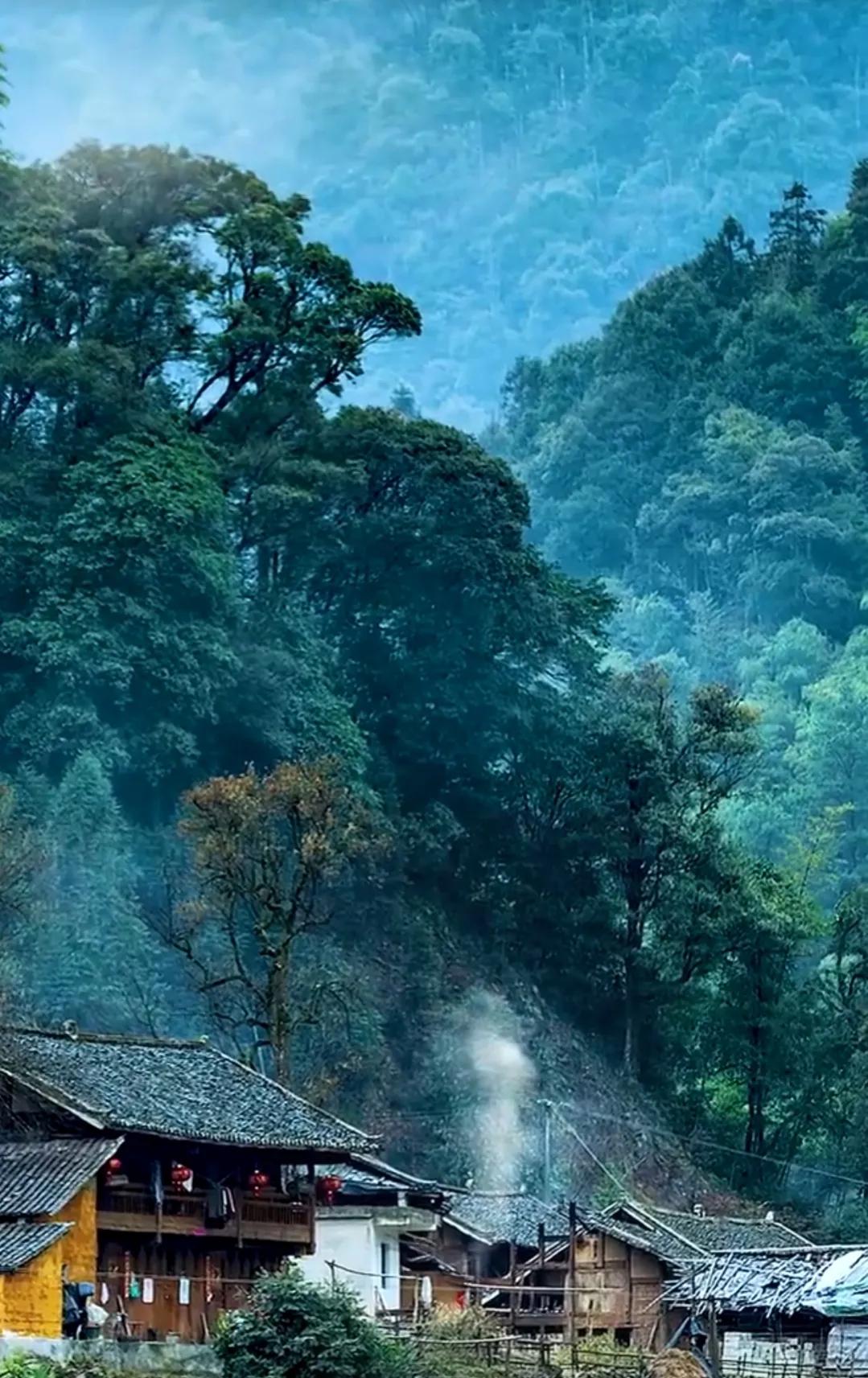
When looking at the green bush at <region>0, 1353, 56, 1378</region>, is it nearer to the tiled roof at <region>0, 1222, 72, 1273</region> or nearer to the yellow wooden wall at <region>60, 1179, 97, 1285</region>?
the tiled roof at <region>0, 1222, 72, 1273</region>

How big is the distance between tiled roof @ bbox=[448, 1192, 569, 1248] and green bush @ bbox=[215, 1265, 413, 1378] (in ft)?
63.4

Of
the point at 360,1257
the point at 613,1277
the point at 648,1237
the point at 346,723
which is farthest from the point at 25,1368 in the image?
the point at 346,723

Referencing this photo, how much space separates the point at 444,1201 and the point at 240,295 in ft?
124

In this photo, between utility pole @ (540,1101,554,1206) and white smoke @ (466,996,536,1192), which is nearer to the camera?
utility pole @ (540,1101,554,1206)

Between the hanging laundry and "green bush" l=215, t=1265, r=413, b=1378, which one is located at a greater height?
the hanging laundry

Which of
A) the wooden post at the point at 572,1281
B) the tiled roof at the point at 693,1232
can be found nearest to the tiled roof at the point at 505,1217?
the tiled roof at the point at 693,1232

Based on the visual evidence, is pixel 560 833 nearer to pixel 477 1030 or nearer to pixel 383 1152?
pixel 477 1030

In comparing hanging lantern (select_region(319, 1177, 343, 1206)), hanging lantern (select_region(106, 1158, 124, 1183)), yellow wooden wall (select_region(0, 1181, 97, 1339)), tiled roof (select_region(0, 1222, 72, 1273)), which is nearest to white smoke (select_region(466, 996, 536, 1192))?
hanging lantern (select_region(319, 1177, 343, 1206))

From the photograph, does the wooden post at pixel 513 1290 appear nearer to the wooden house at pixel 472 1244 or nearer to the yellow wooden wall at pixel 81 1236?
the wooden house at pixel 472 1244

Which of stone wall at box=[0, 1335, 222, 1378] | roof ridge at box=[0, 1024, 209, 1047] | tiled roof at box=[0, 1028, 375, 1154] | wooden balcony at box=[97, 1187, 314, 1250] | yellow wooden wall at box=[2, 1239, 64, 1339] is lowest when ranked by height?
stone wall at box=[0, 1335, 222, 1378]

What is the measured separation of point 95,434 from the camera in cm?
8325

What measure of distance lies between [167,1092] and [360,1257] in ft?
26.0

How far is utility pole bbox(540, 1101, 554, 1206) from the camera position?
7662 centimetres

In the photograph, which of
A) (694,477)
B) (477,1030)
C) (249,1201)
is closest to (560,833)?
(477,1030)
